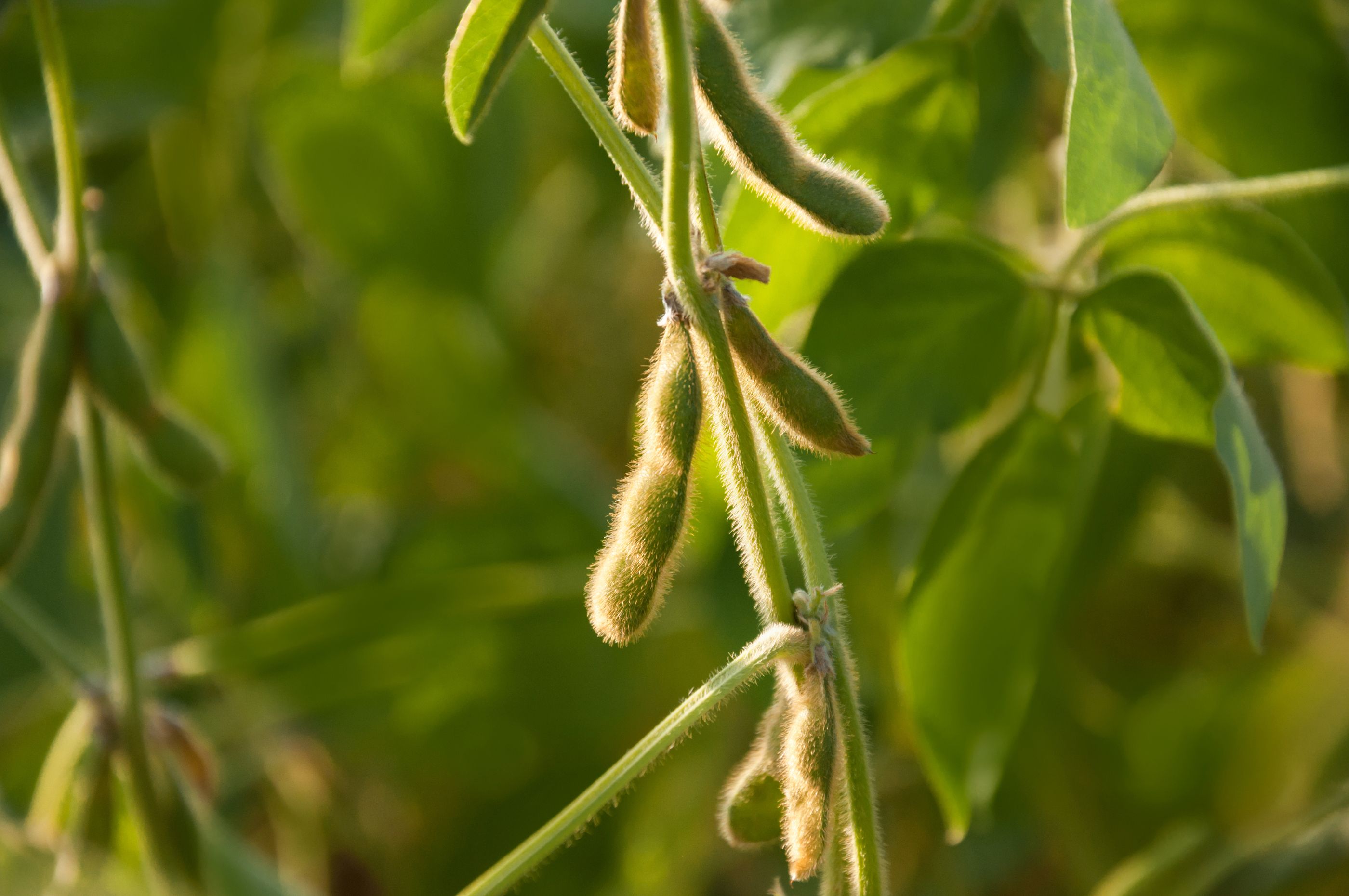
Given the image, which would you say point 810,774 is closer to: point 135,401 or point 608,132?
point 608,132

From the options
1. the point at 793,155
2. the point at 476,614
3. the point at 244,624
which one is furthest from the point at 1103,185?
the point at 244,624

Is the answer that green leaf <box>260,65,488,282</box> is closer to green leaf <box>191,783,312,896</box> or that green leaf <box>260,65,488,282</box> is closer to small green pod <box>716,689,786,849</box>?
green leaf <box>191,783,312,896</box>

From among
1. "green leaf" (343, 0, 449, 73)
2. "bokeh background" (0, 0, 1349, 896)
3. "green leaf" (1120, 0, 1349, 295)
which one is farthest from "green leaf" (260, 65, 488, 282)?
"green leaf" (1120, 0, 1349, 295)

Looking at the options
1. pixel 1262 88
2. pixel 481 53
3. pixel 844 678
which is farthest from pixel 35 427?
pixel 1262 88

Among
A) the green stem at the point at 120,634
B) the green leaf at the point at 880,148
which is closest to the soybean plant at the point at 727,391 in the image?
the green leaf at the point at 880,148

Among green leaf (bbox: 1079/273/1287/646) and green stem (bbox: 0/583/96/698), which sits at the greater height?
green stem (bbox: 0/583/96/698)

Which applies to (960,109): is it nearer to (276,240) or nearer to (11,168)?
(11,168)
